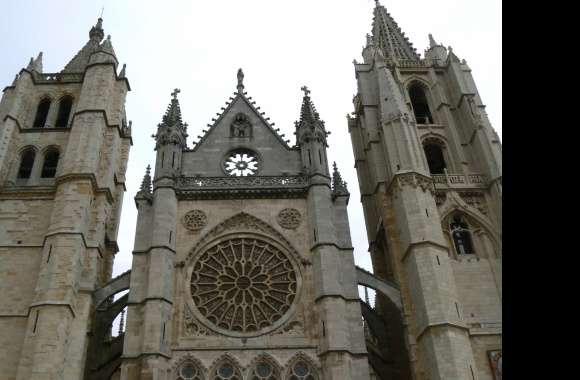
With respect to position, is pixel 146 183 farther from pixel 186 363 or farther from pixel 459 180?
pixel 459 180

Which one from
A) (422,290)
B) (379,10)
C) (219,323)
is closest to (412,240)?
(422,290)

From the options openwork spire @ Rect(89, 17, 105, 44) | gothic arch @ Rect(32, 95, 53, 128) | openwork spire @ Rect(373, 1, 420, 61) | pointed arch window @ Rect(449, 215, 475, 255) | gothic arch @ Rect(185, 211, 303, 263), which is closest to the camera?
gothic arch @ Rect(185, 211, 303, 263)

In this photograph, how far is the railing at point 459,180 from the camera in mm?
22375

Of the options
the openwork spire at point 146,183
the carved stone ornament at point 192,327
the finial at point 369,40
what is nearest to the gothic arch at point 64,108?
the openwork spire at point 146,183

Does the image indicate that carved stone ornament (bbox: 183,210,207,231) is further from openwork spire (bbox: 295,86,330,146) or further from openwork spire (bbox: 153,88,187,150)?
openwork spire (bbox: 295,86,330,146)

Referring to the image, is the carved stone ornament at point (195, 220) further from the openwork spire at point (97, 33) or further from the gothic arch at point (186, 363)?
the openwork spire at point (97, 33)

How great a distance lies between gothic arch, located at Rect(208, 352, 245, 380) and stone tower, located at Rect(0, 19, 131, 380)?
13.8 ft

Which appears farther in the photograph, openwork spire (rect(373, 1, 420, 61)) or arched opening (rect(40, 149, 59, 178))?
openwork spire (rect(373, 1, 420, 61))

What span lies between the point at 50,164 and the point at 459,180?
16414mm

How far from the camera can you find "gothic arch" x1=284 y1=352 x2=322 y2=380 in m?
16.6

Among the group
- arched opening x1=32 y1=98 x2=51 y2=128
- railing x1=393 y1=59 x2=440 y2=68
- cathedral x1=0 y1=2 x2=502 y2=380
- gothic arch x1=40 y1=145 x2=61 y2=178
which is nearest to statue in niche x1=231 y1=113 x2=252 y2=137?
cathedral x1=0 y1=2 x2=502 y2=380

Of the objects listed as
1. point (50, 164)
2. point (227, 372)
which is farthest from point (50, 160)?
point (227, 372)

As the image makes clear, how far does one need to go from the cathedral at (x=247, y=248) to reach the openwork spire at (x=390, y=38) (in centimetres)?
518
